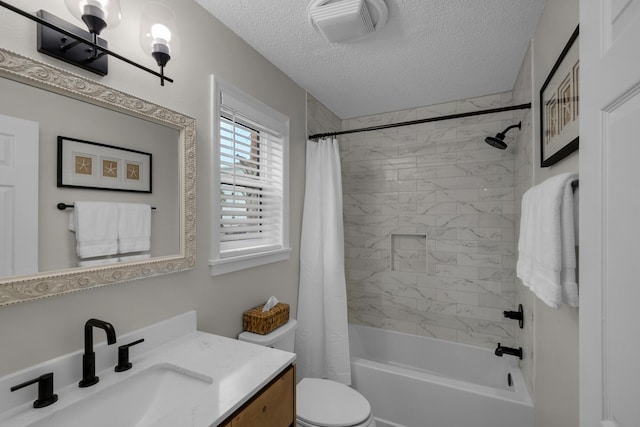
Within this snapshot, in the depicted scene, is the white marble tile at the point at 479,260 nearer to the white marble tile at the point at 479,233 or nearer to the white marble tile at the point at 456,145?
the white marble tile at the point at 479,233

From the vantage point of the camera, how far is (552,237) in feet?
3.25

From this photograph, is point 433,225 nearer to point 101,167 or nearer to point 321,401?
point 321,401

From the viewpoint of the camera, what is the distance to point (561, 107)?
4.06 feet

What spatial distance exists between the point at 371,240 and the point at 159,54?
7.76 feet

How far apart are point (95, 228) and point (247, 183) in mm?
899

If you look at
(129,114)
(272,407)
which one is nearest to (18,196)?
(129,114)

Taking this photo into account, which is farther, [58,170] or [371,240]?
[371,240]

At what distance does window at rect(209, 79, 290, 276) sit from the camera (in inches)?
64.2

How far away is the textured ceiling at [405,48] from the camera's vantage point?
151 cm

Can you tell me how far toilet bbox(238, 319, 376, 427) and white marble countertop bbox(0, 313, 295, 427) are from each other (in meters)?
0.41

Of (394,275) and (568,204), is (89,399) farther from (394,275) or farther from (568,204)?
(394,275)

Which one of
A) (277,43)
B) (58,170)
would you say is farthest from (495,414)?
(277,43)

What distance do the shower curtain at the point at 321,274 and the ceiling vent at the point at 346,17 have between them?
87 cm

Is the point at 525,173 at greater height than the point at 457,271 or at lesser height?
greater
